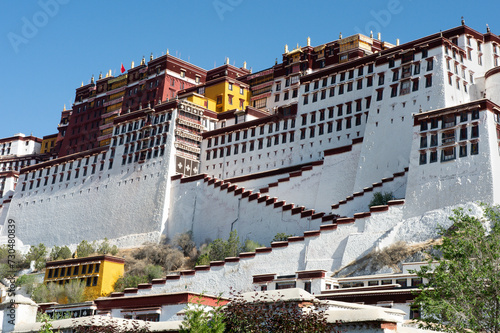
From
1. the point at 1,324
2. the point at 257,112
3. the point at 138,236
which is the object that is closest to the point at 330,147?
the point at 257,112

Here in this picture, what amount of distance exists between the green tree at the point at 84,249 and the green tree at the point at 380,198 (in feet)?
91.9

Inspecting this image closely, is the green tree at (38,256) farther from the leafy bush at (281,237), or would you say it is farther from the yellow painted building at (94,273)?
the leafy bush at (281,237)

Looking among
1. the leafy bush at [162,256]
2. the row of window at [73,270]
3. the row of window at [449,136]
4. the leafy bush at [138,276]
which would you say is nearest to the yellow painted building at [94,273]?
the row of window at [73,270]

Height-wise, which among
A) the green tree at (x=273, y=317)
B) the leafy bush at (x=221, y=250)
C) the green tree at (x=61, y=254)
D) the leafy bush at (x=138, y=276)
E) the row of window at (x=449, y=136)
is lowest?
the green tree at (x=273, y=317)

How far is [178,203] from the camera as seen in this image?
6712 centimetres

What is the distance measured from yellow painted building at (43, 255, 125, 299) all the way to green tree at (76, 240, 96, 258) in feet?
18.9

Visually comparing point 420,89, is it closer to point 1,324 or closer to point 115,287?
point 115,287

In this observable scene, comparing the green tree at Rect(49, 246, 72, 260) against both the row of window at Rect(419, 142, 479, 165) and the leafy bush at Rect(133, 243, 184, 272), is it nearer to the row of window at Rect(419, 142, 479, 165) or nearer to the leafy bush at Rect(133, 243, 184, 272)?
the leafy bush at Rect(133, 243, 184, 272)

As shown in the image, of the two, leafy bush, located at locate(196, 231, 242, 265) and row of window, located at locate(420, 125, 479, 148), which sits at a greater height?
row of window, located at locate(420, 125, 479, 148)

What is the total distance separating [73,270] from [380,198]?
25062 millimetres

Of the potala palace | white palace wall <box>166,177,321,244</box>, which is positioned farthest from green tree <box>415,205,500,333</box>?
white palace wall <box>166,177,321,244</box>

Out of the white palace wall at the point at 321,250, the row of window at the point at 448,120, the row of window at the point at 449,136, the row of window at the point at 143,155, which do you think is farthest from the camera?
the row of window at the point at 143,155

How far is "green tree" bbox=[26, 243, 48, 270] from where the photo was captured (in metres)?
69.0

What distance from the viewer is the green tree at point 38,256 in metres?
69.0
